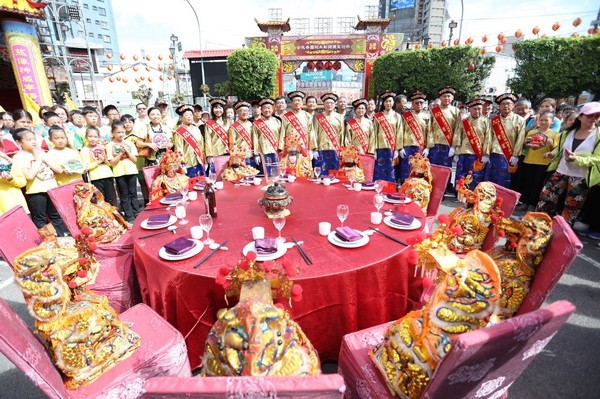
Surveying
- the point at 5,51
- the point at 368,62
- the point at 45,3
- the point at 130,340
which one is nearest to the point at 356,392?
the point at 130,340

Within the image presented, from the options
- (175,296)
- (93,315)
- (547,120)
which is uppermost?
(547,120)

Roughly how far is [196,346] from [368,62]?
23676mm

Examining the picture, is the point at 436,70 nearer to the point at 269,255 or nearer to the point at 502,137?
the point at 502,137

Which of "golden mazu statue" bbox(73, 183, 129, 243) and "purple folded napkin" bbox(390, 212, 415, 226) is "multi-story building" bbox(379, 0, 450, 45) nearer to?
"purple folded napkin" bbox(390, 212, 415, 226)

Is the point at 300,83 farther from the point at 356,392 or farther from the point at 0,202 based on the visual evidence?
the point at 356,392

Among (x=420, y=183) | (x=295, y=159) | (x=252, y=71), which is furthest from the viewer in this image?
(x=252, y=71)

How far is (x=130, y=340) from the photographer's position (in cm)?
170

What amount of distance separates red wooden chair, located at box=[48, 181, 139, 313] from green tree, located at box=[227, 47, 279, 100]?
19202 mm

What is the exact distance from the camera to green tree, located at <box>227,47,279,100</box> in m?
20.0

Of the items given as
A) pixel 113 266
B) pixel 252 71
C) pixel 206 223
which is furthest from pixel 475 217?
pixel 252 71

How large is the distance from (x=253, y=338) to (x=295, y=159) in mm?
3420

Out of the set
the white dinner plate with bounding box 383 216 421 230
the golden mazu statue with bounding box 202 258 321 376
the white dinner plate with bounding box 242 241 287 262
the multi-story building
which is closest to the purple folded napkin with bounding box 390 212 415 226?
the white dinner plate with bounding box 383 216 421 230

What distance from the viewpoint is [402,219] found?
2.36 metres

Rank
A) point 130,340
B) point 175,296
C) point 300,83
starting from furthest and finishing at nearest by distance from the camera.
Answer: point 300,83 → point 175,296 → point 130,340
